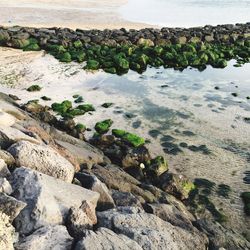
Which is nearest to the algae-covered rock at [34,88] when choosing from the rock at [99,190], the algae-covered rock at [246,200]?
the rock at [99,190]

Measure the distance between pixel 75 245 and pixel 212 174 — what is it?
7650mm

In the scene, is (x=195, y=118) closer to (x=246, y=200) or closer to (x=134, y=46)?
(x=246, y=200)

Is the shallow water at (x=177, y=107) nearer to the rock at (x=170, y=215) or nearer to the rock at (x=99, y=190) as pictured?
the rock at (x=170, y=215)

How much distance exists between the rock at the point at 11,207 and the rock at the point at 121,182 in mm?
3796

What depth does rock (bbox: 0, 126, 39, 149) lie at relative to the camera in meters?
10.8

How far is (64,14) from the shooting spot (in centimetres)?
4759

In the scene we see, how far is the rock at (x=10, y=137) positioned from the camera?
427 inches

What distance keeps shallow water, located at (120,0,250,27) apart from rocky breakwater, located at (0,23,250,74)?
34.5 feet

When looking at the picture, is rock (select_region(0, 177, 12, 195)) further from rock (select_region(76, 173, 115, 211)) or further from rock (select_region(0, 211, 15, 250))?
rock (select_region(76, 173, 115, 211))

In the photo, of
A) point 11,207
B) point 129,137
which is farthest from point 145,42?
point 11,207

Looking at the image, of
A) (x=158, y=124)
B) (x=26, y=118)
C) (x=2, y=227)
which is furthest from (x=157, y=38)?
(x=2, y=227)

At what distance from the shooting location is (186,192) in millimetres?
12969

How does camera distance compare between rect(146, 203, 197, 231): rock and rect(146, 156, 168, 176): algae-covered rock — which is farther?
rect(146, 156, 168, 176): algae-covered rock

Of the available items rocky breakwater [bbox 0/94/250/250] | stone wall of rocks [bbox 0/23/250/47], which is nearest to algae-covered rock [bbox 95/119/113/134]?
rocky breakwater [bbox 0/94/250/250]
